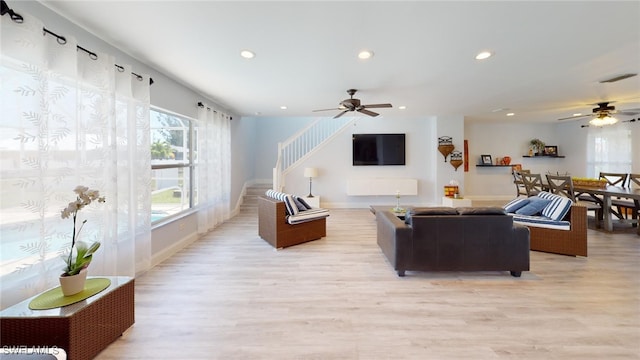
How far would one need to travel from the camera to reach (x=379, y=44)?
261 centimetres

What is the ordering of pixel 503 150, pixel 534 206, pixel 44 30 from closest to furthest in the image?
pixel 44 30 < pixel 534 206 < pixel 503 150

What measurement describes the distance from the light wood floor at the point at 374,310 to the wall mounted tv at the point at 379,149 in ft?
13.4

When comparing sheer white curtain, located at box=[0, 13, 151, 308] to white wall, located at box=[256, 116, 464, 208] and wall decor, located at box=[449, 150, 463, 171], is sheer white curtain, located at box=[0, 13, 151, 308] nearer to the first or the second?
white wall, located at box=[256, 116, 464, 208]

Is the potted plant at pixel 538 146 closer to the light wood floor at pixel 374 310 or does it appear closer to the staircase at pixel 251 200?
the light wood floor at pixel 374 310

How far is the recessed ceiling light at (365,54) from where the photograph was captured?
2.78m

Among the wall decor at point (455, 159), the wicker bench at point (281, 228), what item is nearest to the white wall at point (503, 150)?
the wall decor at point (455, 159)

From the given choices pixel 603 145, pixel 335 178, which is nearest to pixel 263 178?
pixel 335 178

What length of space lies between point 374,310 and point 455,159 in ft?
19.1

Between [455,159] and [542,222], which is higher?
[455,159]

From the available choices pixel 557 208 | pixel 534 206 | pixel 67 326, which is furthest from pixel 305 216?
pixel 557 208

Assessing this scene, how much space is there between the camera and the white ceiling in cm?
203

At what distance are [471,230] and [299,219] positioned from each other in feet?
7.71

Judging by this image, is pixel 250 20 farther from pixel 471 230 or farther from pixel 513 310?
pixel 513 310

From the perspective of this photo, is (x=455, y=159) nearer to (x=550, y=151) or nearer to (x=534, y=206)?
(x=534, y=206)
